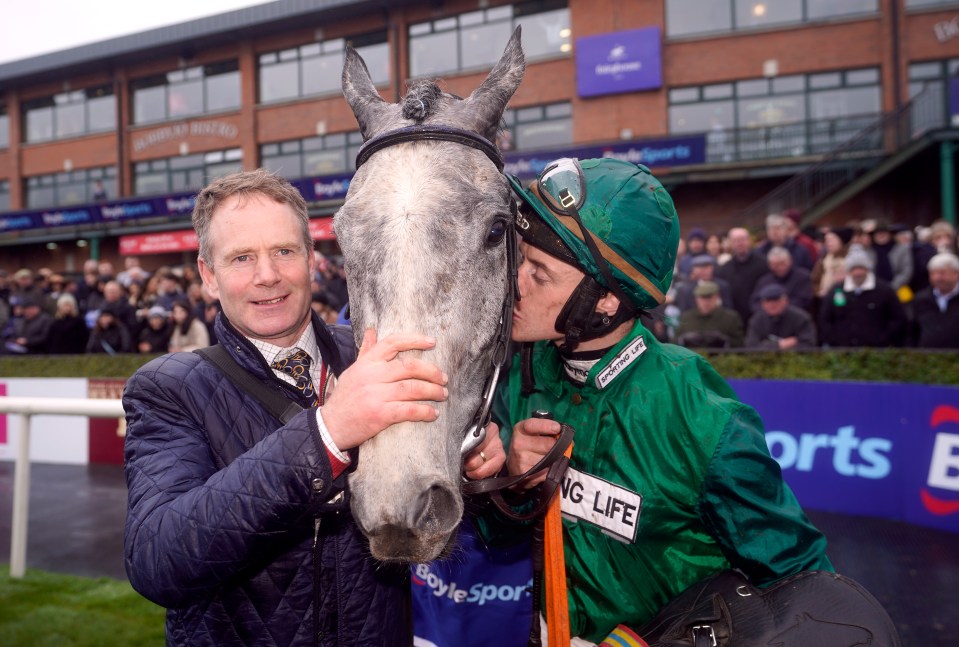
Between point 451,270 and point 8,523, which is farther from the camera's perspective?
point 8,523

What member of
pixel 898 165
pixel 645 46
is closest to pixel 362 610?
pixel 898 165

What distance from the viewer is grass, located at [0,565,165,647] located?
3.83 meters

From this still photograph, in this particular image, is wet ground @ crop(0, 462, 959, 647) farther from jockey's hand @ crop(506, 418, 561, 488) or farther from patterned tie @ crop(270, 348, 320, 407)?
patterned tie @ crop(270, 348, 320, 407)

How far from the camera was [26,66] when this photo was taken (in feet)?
96.1

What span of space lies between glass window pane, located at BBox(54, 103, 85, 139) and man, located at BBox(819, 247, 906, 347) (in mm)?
31700

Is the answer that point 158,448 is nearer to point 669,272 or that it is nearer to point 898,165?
point 669,272

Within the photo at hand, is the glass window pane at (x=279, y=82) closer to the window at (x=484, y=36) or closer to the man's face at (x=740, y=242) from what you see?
the window at (x=484, y=36)

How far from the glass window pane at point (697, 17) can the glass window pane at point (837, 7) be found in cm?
224

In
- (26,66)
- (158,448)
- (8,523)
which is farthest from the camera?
(26,66)

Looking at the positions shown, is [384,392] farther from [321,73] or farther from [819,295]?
[321,73]

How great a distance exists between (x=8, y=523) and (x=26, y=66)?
30657 mm

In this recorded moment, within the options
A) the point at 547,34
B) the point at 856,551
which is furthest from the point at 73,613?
the point at 547,34

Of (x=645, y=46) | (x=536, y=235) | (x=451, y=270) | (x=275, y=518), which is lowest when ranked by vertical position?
(x=275, y=518)

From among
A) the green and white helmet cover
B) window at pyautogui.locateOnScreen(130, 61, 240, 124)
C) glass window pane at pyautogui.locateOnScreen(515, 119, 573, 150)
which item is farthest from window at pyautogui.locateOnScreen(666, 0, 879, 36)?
the green and white helmet cover
